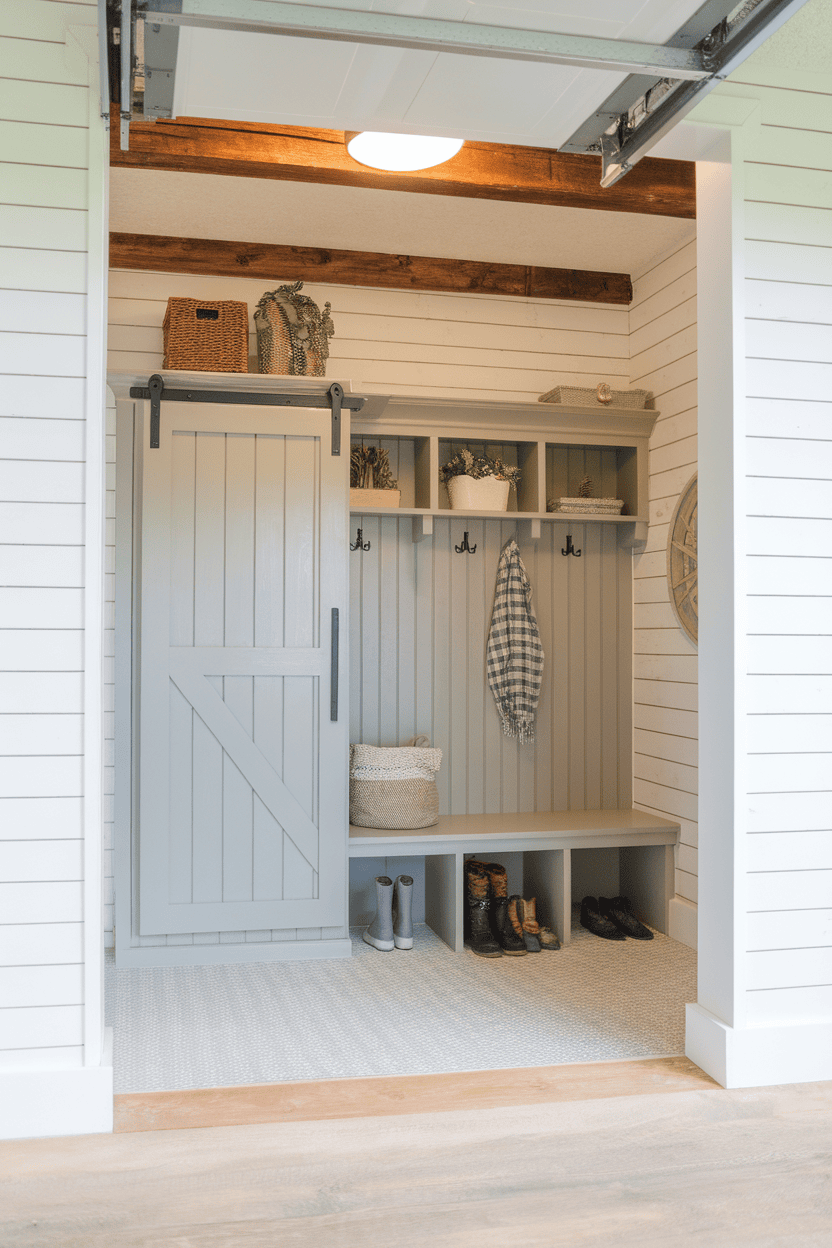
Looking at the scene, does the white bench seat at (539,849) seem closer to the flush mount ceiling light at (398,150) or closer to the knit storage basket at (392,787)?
the knit storage basket at (392,787)

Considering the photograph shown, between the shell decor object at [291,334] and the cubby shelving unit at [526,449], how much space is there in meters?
0.30

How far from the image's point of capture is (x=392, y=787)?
3977 millimetres

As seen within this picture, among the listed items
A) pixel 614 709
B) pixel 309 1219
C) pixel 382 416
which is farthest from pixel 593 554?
pixel 309 1219

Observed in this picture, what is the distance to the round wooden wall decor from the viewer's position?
3957 millimetres

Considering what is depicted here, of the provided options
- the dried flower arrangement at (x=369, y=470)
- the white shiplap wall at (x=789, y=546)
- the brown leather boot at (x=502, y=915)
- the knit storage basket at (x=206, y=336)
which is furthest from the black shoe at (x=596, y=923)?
the knit storage basket at (x=206, y=336)

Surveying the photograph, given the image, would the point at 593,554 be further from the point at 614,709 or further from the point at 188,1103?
the point at 188,1103

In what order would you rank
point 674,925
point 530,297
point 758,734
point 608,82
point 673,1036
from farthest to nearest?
point 530,297
point 674,925
point 673,1036
point 758,734
point 608,82

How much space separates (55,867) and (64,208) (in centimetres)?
161

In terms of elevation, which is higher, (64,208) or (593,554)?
(64,208)

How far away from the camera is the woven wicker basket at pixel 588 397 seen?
4.25 metres

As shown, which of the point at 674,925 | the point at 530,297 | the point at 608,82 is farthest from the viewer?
the point at 530,297

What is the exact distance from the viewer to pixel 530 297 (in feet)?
14.7

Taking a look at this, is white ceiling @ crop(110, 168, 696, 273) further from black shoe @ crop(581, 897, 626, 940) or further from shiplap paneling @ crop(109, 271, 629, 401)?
black shoe @ crop(581, 897, 626, 940)

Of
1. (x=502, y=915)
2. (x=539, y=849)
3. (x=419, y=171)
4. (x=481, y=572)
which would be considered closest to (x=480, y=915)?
(x=502, y=915)
